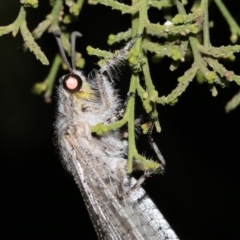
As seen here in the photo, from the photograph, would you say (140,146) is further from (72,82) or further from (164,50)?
(164,50)

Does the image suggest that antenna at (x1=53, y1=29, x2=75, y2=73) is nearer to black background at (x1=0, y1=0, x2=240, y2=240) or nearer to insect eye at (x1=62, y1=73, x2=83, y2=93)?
insect eye at (x1=62, y1=73, x2=83, y2=93)

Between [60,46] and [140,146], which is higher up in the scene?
[60,46]

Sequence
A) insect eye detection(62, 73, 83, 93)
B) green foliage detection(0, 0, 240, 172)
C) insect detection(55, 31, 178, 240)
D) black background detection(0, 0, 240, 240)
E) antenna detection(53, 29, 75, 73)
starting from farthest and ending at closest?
1. black background detection(0, 0, 240, 240)
2. insect detection(55, 31, 178, 240)
3. insect eye detection(62, 73, 83, 93)
4. antenna detection(53, 29, 75, 73)
5. green foliage detection(0, 0, 240, 172)

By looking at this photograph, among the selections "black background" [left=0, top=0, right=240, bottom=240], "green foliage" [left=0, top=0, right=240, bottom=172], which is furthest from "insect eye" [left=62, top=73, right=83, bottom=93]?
"black background" [left=0, top=0, right=240, bottom=240]

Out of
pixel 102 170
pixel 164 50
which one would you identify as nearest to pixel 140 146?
pixel 102 170

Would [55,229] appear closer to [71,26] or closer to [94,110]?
[94,110]

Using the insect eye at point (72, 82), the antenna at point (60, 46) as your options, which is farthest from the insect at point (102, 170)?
the antenna at point (60, 46)

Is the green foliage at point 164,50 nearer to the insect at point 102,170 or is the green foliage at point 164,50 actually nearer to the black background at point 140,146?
the insect at point 102,170
